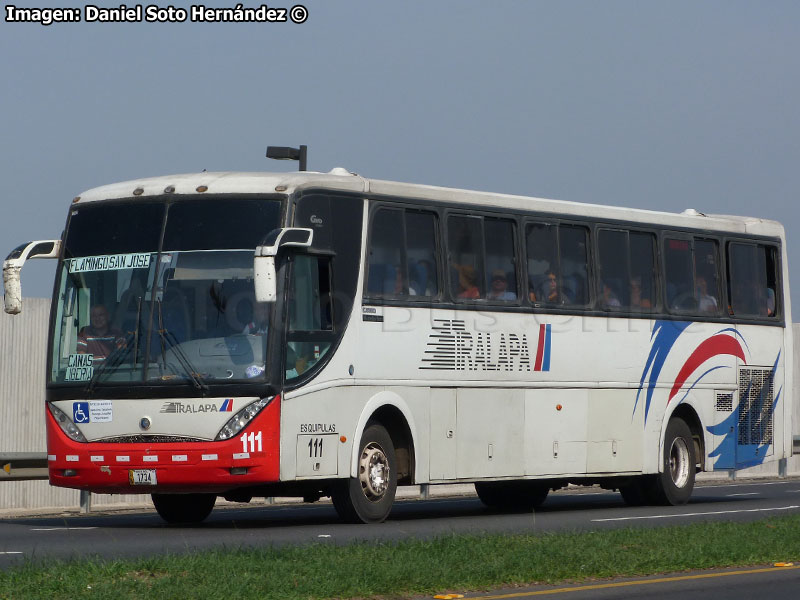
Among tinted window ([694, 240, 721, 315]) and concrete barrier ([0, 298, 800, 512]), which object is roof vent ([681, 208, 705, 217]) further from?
concrete barrier ([0, 298, 800, 512])

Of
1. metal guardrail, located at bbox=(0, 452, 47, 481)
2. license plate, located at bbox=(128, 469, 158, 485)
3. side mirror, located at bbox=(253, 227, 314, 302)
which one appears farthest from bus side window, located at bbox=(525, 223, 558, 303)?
metal guardrail, located at bbox=(0, 452, 47, 481)

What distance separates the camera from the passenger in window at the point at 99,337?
54.3 ft

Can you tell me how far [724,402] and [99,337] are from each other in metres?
9.88

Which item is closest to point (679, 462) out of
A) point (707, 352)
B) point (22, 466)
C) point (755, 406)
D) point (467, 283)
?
point (707, 352)

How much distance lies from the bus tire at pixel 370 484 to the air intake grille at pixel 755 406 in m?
7.23

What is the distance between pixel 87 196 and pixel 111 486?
313 centimetres

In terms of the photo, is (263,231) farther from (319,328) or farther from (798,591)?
(798,591)

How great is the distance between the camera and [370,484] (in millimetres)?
17469

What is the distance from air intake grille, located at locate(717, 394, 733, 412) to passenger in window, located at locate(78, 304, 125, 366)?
31.7 feet

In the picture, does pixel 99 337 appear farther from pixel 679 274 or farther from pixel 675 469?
pixel 675 469

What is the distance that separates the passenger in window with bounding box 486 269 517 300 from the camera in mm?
19373

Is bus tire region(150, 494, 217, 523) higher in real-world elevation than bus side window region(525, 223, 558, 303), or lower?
lower

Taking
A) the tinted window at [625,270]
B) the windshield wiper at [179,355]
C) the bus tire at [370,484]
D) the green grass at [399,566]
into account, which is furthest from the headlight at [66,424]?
the tinted window at [625,270]

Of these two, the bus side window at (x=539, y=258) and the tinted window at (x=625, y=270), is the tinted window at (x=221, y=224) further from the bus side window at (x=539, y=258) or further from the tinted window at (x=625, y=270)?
the tinted window at (x=625, y=270)
